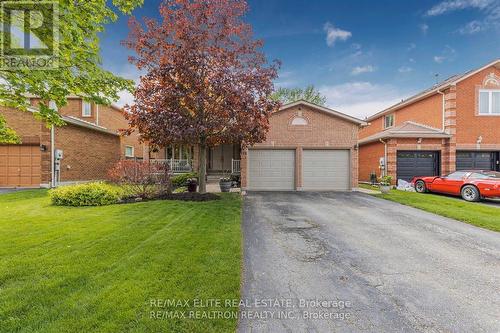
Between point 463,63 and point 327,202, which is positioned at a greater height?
point 463,63

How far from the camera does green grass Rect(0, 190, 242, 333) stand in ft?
8.39

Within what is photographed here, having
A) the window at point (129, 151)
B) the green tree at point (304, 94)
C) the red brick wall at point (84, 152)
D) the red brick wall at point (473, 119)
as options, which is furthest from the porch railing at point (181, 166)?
the green tree at point (304, 94)

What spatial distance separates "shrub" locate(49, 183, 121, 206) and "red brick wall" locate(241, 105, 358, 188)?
841 centimetres

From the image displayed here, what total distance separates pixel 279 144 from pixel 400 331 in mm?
12281

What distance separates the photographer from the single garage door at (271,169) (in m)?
14.5

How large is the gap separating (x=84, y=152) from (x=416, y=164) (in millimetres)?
22167

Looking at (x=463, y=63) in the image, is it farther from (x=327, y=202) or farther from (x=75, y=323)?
(x=75, y=323)

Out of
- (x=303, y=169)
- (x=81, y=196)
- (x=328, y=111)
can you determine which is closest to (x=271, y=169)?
(x=303, y=169)

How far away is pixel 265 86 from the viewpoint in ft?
32.4

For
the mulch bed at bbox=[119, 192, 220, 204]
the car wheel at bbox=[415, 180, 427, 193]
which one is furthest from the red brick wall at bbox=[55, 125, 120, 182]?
the car wheel at bbox=[415, 180, 427, 193]

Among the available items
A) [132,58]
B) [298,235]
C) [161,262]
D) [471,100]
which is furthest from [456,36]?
[161,262]

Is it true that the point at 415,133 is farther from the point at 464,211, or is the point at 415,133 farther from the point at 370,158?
the point at 464,211

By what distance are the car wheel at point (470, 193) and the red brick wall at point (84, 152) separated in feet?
71.0

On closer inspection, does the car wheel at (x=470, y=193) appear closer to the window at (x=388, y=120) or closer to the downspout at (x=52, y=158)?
the window at (x=388, y=120)
